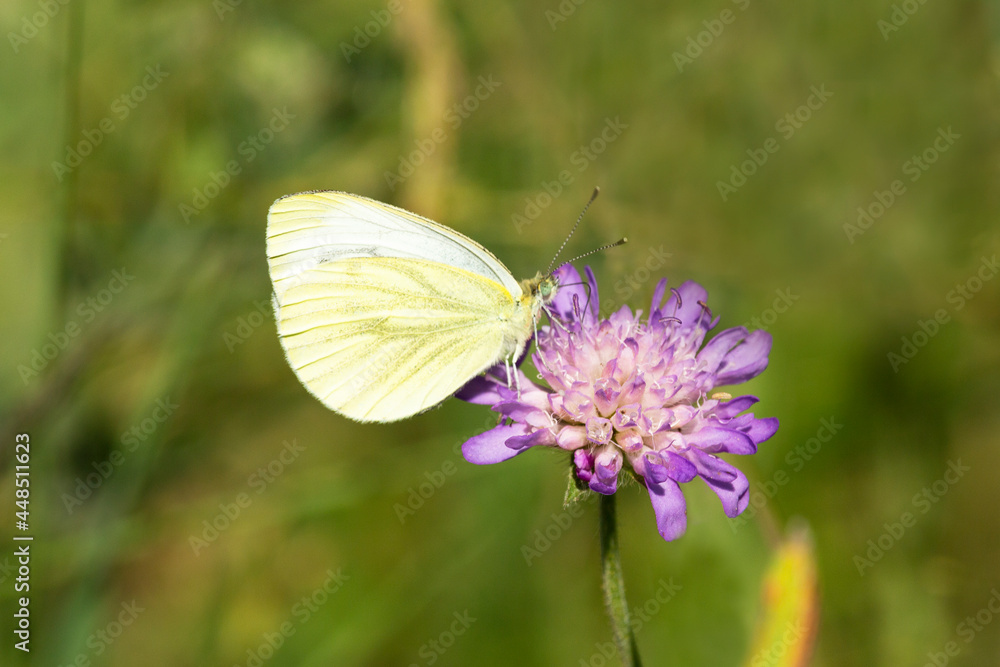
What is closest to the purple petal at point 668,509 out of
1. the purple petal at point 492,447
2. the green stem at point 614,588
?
the green stem at point 614,588

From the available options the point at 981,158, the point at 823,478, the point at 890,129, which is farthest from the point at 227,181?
the point at 981,158

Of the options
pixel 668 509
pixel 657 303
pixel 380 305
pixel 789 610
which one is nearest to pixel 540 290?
pixel 657 303

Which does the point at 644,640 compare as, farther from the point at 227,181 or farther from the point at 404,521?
the point at 227,181

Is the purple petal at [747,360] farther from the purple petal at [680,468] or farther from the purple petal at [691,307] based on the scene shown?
the purple petal at [680,468]

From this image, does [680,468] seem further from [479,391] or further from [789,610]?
[789,610]

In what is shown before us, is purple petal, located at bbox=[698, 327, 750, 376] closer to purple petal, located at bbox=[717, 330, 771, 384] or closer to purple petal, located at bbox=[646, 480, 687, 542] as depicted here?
purple petal, located at bbox=[717, 330, 771, 384]

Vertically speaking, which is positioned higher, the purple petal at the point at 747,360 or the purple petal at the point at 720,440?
the purple petal at the point at 747,360
